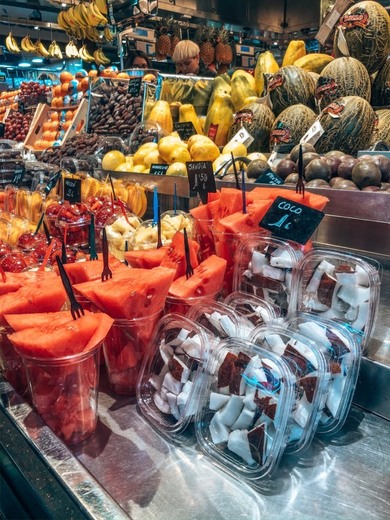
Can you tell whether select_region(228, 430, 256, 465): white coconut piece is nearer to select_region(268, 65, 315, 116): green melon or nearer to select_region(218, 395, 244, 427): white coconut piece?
select_region(218, 395, 244, 427): white coconut piece

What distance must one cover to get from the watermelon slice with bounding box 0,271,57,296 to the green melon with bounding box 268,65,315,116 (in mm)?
2234

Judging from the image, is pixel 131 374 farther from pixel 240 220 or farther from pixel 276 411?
pixel 240 220

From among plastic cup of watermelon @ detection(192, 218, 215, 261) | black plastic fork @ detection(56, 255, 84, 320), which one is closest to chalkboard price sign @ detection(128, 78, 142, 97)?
plastic cup of watermelon @ detection(192, 218, 215, 261)

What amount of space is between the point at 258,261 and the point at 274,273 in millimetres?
51

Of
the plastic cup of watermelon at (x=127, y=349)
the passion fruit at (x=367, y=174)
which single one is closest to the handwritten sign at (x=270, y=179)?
the passion fruit at (x=367, y=174)

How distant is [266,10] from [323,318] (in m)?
4.13

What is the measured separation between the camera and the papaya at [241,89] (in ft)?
11.2

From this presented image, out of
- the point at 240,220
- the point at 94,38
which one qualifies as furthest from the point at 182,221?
the point at 94,38

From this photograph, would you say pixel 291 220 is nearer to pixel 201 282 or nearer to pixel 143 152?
pixel 201 282

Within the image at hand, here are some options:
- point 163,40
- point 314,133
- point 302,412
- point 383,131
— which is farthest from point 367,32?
point 163,40

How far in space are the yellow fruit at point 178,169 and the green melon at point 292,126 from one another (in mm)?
616

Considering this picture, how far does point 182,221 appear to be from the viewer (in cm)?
152

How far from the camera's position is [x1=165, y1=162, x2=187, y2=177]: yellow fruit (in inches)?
93.7

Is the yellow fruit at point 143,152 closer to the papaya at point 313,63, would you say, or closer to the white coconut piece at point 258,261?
the papaya at point 313,63
